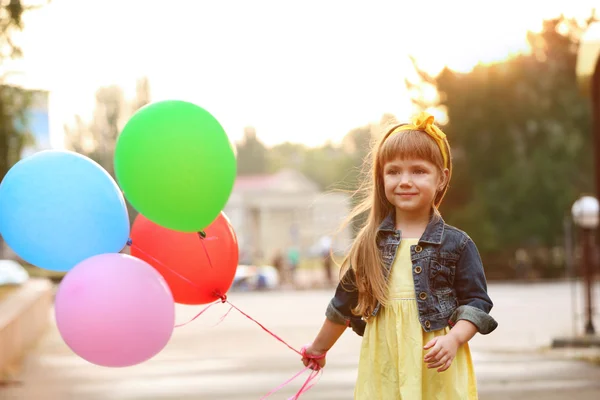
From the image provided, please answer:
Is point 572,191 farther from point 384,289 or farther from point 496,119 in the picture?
point 384,289

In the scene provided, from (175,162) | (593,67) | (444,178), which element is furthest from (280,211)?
(444,178)

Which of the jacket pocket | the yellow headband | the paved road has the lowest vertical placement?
the paved road

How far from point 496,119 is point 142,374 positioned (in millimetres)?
30049

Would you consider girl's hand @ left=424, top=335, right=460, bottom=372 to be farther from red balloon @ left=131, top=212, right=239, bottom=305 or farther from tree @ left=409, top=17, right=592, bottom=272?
tree @ left=409, top=17, right=592, bottom=272

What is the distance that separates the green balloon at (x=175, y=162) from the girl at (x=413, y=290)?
630 mm

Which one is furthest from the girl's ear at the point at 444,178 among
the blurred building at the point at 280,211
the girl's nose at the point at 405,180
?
the blurred building at the point at 280,211

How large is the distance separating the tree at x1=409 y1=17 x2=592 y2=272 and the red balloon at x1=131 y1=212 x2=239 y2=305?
114 ft

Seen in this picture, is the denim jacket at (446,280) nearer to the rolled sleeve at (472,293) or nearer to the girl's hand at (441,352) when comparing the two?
the rolled sleeve at (472,293)

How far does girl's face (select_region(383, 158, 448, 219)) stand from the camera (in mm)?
3635

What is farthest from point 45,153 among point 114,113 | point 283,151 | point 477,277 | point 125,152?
point 283,151

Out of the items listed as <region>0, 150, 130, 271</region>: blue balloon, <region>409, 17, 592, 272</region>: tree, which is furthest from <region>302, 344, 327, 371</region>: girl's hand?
<region>409, 17, 592, 272</region>: tree

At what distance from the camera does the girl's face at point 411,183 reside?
11.9 ft

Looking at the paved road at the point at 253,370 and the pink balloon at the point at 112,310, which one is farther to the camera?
the paved road at the point at 253,370

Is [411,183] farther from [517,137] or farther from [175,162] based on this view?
[517,137]
